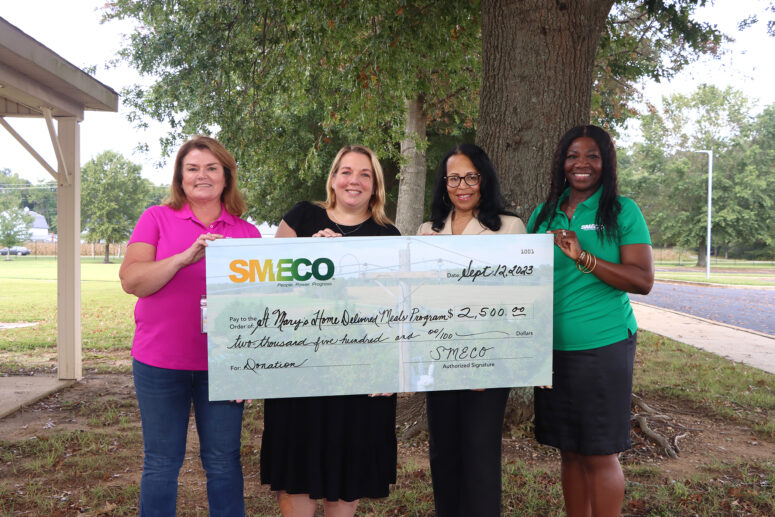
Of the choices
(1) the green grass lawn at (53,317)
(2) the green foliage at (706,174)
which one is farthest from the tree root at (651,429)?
(2) the green foliage at (706,174)

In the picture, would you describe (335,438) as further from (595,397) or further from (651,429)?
(651,429)

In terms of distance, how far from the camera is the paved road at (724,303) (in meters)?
14.4

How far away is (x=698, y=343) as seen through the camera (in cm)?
1105

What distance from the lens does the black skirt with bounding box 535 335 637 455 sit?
108 inches

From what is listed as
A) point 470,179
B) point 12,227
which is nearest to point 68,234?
point 470,179

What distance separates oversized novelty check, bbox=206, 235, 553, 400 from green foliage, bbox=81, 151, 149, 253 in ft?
216

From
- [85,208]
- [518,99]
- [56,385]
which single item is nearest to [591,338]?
[518,99]

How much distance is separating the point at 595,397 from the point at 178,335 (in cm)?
195

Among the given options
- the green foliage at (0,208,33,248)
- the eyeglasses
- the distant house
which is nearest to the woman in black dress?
the eyeglasses

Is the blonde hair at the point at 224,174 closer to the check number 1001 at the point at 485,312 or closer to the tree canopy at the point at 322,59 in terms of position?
the check number 1001 at the point at 485,312

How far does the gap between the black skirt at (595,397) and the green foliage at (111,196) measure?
2613 inches

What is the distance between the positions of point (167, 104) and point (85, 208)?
214 feet

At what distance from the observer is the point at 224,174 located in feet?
9.52

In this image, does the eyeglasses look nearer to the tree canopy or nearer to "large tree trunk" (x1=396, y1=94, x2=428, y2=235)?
the tree canopy
